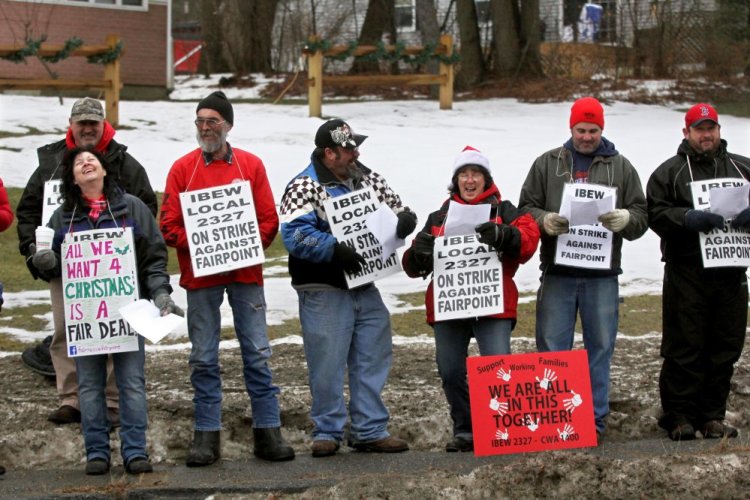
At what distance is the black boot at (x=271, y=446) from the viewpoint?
7434mm

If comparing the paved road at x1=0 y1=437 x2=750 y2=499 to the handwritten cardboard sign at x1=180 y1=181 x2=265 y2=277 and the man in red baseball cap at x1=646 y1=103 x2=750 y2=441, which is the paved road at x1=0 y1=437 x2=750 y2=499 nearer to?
the man in red baseball cap at x1=646 y1=103 x2=750 y2=441

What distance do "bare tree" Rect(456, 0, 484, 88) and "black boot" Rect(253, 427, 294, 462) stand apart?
2261 centimetres

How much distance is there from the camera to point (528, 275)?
1366cm

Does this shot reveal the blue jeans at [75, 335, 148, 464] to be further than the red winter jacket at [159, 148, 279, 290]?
No

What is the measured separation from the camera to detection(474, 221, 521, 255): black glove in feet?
23.6

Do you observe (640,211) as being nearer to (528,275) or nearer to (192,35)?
(528,275)

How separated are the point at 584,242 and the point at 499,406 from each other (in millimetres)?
1227

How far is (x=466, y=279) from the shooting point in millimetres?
7473

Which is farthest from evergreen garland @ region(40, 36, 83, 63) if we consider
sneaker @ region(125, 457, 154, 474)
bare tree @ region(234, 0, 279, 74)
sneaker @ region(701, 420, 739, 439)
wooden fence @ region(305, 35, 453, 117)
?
sneaker @ region(701, 420, 739, 439)

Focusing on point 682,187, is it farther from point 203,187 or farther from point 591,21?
point 591,21

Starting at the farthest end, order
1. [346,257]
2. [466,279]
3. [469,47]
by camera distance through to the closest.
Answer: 1. [469,47]
2. [466,279]
3. [346,257]

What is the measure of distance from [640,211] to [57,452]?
3902 mm

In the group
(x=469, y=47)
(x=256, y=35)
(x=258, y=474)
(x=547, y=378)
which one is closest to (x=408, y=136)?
(x=469, y=47)

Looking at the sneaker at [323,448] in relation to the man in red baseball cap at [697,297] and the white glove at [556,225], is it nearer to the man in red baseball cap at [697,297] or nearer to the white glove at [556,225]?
the white glove at [556,225]
